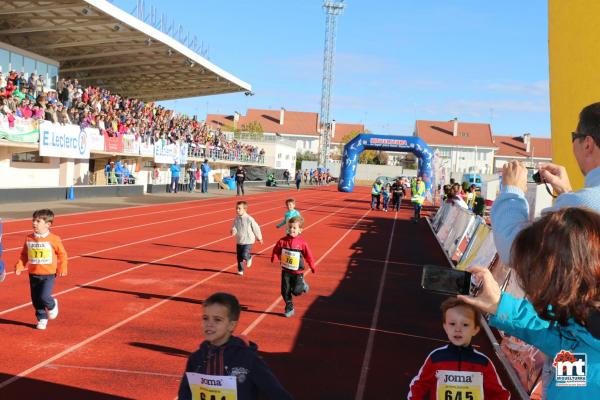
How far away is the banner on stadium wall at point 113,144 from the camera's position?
95.6ft

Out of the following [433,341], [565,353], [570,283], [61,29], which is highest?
[61,29]

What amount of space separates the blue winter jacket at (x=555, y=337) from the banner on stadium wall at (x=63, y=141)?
24.0 metres

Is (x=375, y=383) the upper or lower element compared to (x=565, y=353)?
lower

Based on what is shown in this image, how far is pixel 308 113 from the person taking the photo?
130m

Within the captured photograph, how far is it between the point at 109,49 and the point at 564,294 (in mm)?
37328

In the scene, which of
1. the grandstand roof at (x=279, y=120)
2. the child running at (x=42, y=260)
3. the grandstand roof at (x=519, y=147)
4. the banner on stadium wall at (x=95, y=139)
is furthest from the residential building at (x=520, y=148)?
the child running at (x=42, y=260)

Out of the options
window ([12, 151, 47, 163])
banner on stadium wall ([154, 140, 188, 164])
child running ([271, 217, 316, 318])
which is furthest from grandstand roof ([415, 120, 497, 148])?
child running ([271, 217, 316, 318])

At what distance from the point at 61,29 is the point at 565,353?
31.1m

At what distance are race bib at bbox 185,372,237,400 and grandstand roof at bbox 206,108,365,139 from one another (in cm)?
12059

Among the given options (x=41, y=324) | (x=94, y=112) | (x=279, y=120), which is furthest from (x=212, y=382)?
(x=279, y=120)

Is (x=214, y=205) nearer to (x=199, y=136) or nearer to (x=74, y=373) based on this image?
(x=199, y=136)

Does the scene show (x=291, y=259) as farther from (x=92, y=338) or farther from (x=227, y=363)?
(x=227, y=363)

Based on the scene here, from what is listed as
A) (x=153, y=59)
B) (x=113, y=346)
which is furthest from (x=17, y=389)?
(x=153, y=59)

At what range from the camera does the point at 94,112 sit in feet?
97.2
